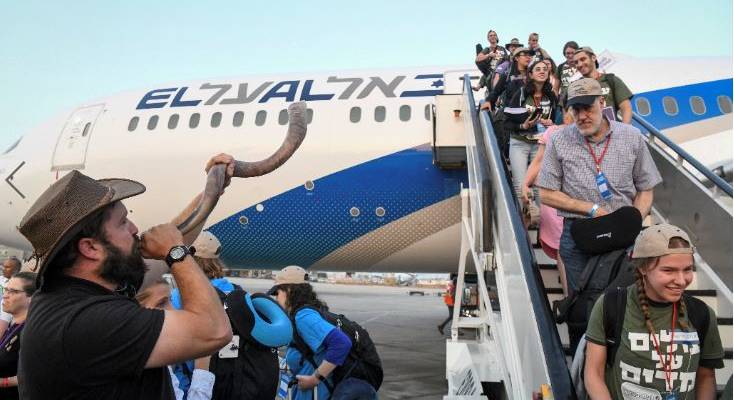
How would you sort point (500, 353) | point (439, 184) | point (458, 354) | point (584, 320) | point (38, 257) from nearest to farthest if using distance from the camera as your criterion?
point (38, 257) < point (584, 320) < point (500, 353) < point (458, 354) < point (439, 184)

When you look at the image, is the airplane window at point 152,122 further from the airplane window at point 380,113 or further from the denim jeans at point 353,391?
the denim jeans at point 353,391

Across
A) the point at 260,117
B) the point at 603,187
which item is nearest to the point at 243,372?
the point at 603,187

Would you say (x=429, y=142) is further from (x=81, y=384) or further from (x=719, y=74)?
(x=81, y=384)

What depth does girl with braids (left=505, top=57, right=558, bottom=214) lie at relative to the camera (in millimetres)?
5418

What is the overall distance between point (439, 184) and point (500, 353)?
5331mm

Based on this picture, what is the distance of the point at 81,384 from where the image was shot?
1.67 m

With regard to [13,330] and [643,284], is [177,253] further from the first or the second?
[13,330]

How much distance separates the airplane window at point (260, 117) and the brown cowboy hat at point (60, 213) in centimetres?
840

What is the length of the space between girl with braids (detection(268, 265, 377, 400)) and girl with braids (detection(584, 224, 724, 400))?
6.45 ft

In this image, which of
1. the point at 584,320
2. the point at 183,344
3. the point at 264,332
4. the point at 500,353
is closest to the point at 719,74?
the point at 500,353

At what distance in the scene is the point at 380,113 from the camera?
385 inches

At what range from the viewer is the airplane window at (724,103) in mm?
9227

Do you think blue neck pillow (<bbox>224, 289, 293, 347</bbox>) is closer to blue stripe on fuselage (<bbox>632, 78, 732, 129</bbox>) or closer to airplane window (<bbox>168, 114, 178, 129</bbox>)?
blue stripe on fuselage (<bbox>632, 78, 732, 129</bbox>)

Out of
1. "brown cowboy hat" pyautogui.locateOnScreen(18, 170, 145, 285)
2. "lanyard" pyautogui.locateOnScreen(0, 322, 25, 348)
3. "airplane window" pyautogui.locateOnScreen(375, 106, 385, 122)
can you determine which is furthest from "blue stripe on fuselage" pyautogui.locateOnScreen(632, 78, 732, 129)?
"brown cowboy hat" pyautogui.locateOnScreen(18, 170, 145, 285)
